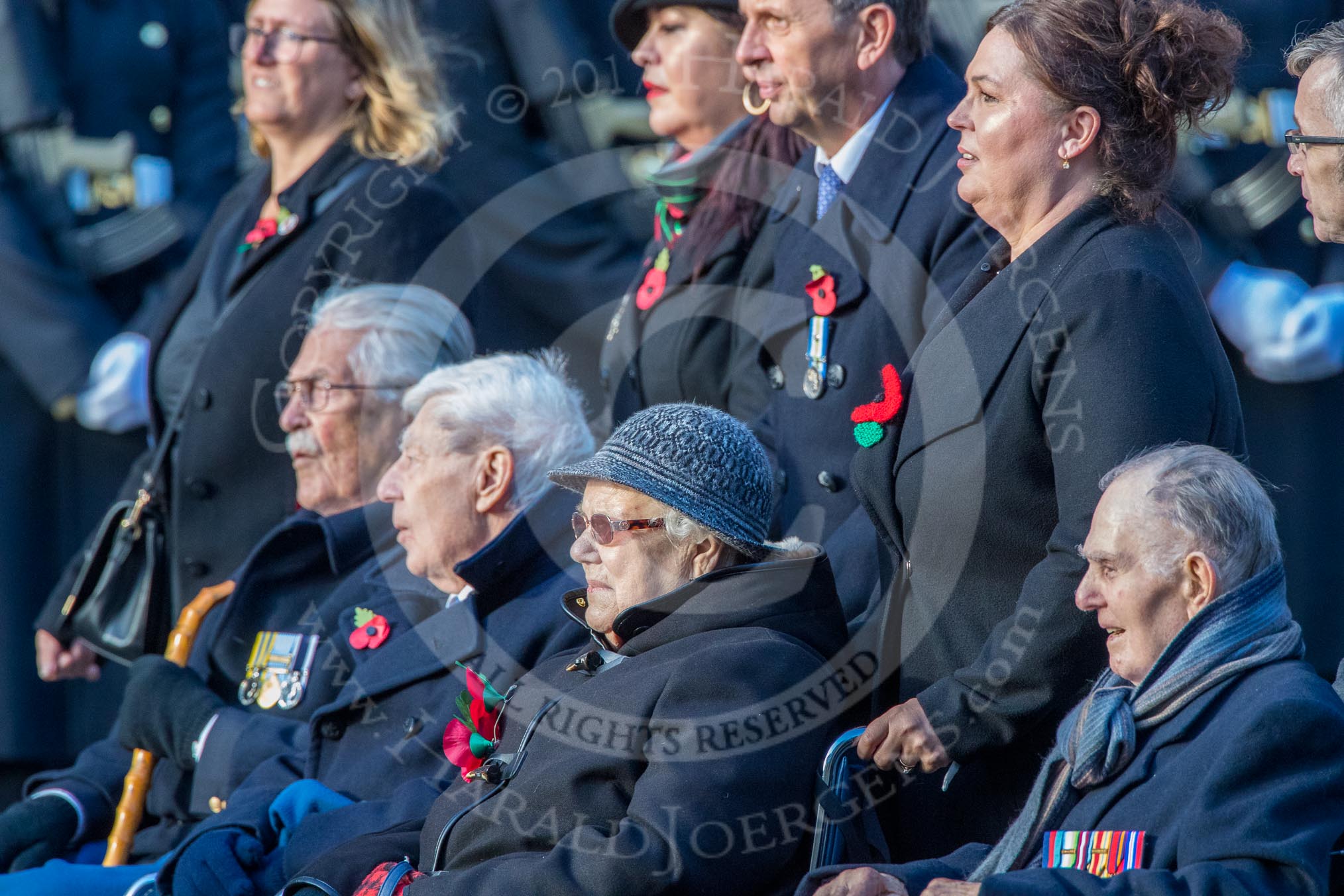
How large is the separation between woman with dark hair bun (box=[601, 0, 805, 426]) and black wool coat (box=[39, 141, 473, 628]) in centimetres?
60

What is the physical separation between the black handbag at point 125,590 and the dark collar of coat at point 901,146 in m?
2.13

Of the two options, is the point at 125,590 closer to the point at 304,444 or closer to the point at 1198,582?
the point at 304,444

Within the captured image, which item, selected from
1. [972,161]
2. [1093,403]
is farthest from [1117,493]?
[972,161]

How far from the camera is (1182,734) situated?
2412mm

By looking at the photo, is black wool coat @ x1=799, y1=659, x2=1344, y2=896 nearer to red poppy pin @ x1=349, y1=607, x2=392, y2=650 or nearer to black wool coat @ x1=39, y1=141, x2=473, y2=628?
red poppy pin @ x1=349, y1=607, x2=392, y2=650

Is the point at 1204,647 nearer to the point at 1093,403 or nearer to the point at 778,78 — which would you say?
the point at 1093,403

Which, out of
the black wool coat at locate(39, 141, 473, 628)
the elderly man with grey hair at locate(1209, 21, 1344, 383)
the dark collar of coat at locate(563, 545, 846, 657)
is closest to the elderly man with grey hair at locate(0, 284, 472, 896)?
the black wool coat at locate(39, 141, 473, 628)

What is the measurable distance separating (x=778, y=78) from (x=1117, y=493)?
5.01 ft

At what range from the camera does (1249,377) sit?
15.1ft

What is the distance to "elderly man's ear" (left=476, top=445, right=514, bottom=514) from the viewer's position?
12.2ft

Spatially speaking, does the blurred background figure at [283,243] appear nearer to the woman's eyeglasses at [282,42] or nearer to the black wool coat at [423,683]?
the woman's eyeglasses at [282,42]

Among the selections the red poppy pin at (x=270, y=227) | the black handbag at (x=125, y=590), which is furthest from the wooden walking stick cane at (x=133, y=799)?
the red poppy pin at (x=270, y=227)

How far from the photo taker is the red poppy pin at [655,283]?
4.32 meters

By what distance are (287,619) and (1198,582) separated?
237 centimetres
